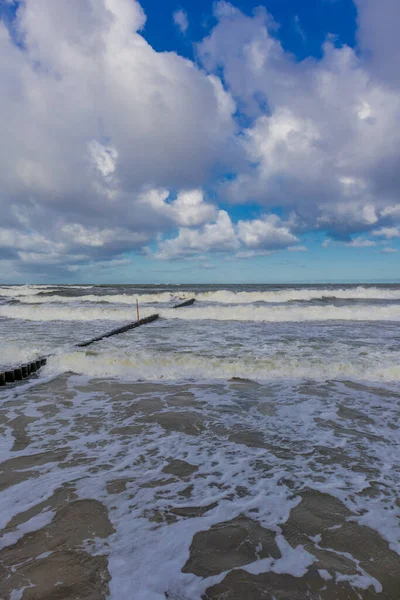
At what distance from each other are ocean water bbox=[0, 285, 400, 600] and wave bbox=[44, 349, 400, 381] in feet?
0.17

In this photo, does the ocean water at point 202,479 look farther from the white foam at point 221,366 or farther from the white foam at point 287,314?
the white foam at point 287,314

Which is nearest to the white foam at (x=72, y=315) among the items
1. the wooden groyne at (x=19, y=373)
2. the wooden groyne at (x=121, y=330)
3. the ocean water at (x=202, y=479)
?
the wooden groyne at (x=121, y=330)

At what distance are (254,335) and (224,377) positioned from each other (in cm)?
675

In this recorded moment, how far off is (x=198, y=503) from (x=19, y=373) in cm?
718

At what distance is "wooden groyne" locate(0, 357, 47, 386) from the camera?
898cm

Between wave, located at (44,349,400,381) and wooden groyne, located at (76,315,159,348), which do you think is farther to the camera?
wooden groyne, located at (76,315,159,348)

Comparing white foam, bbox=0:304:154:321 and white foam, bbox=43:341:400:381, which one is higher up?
white foam, bbox=0:304:154:321

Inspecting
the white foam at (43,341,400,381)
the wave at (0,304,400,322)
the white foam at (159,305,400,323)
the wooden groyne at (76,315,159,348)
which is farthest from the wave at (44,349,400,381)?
the wave at (0,304,400,322)

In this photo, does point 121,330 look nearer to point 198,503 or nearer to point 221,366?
point 221,366

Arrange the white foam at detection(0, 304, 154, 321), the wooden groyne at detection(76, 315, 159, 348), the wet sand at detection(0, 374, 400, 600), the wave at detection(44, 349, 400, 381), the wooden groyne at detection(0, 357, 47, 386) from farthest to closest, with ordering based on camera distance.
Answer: the white foam at detection(0, 304, 154, 321)
the wooden groyne at detection(76, 315, 159, 348)
the wave at detection(44, 349, 400, 381)
the wooden groyne at detection(0, 357, 47, 386)
the wet sand at detection(0, 374, 400, 600)

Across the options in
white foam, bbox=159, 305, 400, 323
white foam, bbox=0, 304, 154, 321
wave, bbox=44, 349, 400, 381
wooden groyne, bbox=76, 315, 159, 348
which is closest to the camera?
wave, bbox=44, 349, 400, 381

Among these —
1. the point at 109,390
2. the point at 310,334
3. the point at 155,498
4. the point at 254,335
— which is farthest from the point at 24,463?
the point at 310,334

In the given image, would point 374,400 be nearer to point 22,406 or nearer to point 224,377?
point 224,377

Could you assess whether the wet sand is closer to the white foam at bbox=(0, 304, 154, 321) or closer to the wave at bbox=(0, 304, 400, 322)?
the wave at bbox=(0, 304, 400, 322)
